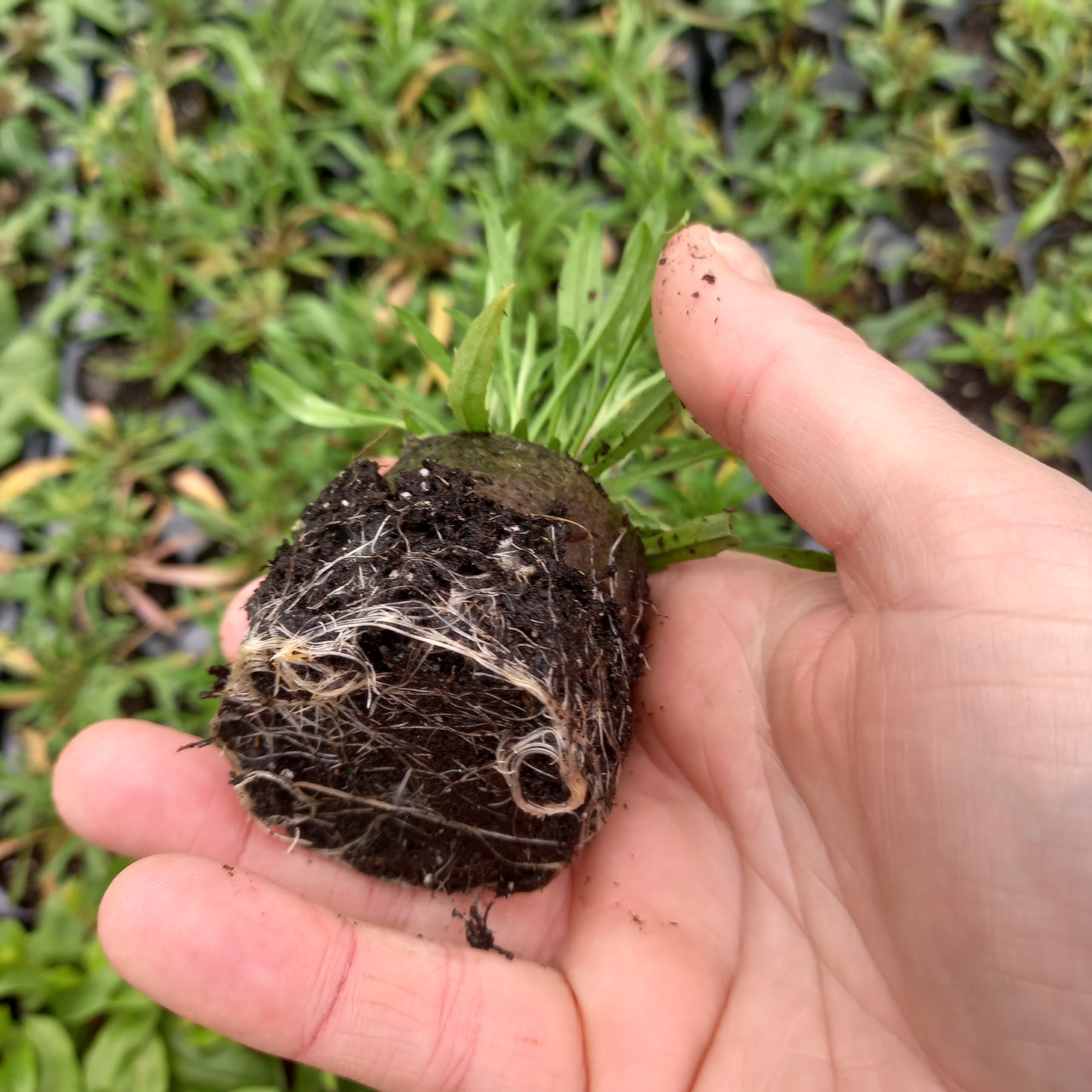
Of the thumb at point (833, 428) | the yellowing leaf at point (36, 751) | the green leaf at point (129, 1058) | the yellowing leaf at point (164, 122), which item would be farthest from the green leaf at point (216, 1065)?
the yellowing leaf at point (164, 122)

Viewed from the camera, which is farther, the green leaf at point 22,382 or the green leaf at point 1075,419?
the green leaf at point 22,382

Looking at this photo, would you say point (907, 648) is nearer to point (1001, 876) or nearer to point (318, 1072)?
point (1001, 876)

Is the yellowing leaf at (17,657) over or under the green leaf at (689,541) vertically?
under

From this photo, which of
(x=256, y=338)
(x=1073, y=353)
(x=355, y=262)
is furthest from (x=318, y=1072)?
(x=1073, y=353)

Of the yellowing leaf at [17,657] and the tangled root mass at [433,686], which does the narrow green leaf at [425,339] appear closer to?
the tangled root mass at [433,686]

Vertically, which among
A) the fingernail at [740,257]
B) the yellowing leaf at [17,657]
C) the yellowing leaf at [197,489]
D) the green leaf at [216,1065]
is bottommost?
the green leaf at [216,1065]

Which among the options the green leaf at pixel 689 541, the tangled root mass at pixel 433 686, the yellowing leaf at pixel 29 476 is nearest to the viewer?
the tangled root mass at pixel 433 686

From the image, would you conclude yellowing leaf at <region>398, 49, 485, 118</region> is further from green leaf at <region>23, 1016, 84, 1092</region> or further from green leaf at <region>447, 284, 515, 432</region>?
green leaf at <region>23, 1016, 84, 1092</region>

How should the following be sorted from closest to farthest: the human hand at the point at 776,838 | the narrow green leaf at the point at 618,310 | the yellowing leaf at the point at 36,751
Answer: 1. the human hand at the point at 776,838
2. the narrow green leaf at the point at 618,310
3. the yellowing leaf at the point at 36,751
